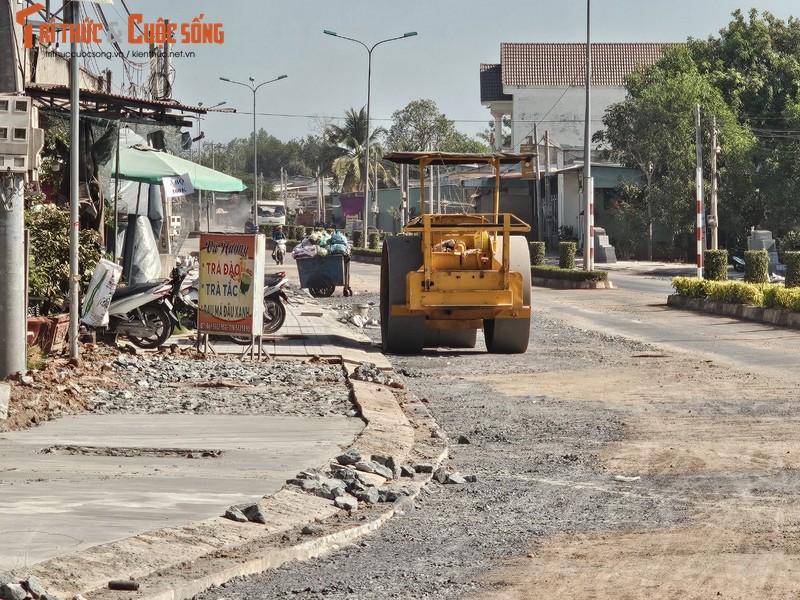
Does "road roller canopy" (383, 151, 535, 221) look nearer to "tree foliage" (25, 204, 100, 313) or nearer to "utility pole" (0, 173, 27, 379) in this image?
"tree foliage" (25, 204, 100, 313)

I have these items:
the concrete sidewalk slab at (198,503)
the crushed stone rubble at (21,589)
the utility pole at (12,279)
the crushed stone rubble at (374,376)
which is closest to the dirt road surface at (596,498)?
the concrete sidewalk slab at (198,503)

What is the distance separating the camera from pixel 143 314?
55.3 feet

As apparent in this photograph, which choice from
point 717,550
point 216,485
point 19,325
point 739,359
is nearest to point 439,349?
point 739,359

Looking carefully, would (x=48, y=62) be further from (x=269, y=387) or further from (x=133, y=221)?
(x=269, y=387)

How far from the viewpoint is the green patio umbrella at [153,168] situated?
20.1 meters

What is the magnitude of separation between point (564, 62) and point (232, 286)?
77.0 metres

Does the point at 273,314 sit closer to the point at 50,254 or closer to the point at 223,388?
the point at 50,254

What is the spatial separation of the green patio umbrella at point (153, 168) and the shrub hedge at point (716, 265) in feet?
47.1

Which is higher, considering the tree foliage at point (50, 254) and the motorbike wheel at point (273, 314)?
the tree foliage at point (50, 254)

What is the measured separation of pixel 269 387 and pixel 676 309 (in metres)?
18.0

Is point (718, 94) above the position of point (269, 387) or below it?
above

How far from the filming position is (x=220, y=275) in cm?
1537

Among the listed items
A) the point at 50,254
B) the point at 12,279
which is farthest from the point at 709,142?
the point at 12,279

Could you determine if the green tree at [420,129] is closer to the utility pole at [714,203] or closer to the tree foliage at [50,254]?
the utility pole at [714,203]
